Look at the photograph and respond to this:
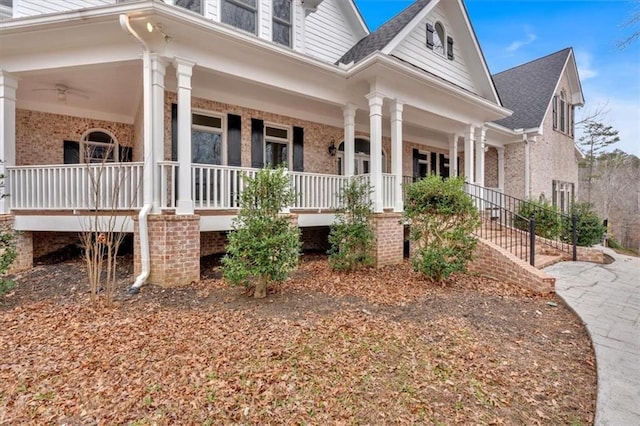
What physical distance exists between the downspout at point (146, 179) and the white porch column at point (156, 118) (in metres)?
0.05

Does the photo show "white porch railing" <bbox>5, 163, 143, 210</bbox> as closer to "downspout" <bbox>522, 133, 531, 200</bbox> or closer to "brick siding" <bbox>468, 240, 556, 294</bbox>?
"brick siding" <bbox>468, 240, 556, 294</bbox>

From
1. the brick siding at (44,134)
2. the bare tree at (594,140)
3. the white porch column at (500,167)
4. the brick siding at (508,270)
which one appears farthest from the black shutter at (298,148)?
the bare tree at (594,140)

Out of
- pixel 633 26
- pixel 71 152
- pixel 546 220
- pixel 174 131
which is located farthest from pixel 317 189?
pixel 546 220

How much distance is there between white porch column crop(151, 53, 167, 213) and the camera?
5.50 m

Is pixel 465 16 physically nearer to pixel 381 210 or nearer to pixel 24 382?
pixel 381 210

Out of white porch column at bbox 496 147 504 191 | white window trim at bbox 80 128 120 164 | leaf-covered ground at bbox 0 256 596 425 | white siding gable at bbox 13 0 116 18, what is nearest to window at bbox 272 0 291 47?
white siding gable at bbox 13 0 116 18

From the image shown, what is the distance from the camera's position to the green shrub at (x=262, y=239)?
460cm

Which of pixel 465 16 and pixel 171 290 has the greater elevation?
pixel 465 16

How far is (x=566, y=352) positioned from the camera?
11.3 ft

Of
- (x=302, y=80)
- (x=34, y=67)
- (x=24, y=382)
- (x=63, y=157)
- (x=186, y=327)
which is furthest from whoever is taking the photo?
(x=63, y=157)

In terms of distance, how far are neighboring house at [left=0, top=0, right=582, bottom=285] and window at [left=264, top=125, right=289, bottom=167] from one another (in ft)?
0.11

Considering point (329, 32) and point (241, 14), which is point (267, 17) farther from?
point (329, 32)

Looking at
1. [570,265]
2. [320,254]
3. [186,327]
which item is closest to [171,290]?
[186,327]

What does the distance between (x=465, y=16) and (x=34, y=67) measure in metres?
→ 11.3
